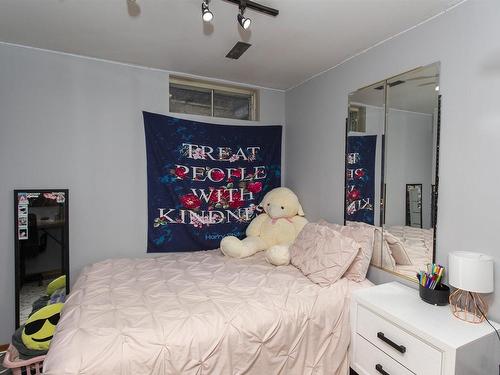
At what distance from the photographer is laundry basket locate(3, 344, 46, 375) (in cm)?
164

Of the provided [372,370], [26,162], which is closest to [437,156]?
[372,370]

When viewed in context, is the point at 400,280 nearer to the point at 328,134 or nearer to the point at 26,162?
the point at 328,134

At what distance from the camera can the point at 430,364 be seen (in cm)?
133

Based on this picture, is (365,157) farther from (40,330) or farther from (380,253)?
(40,330)

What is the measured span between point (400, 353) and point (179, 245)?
2.01 m

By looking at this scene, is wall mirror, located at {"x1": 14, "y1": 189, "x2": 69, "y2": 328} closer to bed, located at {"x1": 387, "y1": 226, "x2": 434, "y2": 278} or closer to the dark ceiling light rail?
the dark ceiling light rail

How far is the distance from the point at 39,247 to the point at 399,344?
2.69 meters

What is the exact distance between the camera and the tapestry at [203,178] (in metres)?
2.67

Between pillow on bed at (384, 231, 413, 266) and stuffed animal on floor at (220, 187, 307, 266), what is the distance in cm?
85

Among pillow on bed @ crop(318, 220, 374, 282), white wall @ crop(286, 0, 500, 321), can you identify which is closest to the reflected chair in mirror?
pillow on bed @ crop(318, 220, 374, 282)

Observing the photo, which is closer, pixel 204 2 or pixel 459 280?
pixel 459 280

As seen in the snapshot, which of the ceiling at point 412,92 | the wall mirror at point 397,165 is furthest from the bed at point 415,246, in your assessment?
the ceiling at point 412,92

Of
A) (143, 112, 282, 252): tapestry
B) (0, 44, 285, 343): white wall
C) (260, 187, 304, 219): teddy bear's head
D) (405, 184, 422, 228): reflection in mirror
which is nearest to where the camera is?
(405, 184, 422, 228): reflection in mirror

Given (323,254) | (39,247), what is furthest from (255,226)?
(39,247)
